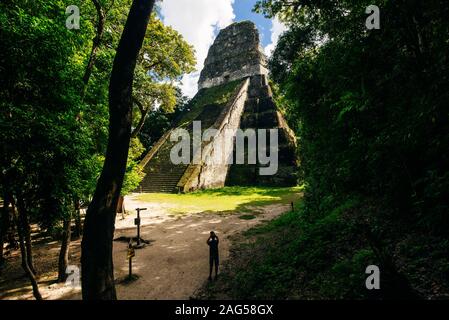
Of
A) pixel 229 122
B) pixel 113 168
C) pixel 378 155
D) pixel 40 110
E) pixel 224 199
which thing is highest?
pixel 229 122

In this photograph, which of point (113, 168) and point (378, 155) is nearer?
point (113, 168)

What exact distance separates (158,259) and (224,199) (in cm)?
1065

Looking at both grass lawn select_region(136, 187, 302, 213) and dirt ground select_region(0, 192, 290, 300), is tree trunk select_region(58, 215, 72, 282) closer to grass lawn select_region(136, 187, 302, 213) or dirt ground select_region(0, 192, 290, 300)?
dirt ground select_region(0, 192, 290, 300)

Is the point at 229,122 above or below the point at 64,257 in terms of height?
above

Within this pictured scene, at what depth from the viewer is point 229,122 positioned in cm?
2795

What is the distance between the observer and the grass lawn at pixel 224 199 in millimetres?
16594

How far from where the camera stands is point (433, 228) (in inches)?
158

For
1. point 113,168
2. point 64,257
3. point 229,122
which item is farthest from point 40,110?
point 229,122

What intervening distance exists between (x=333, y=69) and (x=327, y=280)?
4.87 m

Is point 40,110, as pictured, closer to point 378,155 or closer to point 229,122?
point 378,155

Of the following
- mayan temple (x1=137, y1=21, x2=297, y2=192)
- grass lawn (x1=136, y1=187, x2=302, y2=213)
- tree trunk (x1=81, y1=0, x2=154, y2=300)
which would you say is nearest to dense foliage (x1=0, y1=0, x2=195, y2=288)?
tree trunk (x1=81, y1=0, x2=154, y2=300)

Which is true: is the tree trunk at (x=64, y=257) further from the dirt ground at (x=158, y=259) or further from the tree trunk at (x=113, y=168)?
the tree trunk at (x=113, y=168)

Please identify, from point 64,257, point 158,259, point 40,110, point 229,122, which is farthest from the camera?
point 229,122
